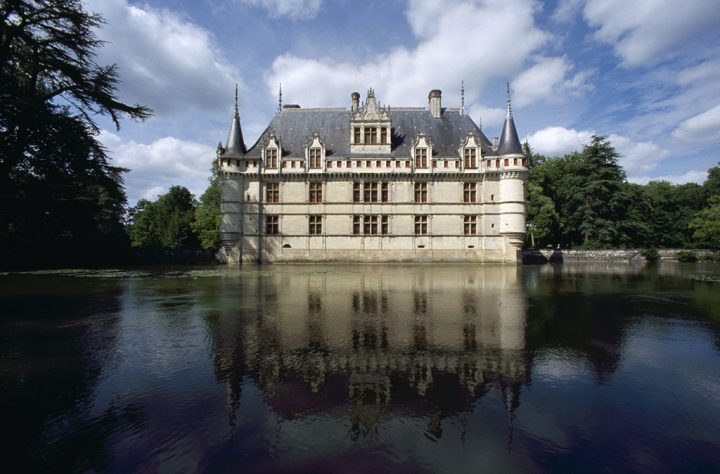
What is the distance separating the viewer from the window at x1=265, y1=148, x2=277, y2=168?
32094 mm

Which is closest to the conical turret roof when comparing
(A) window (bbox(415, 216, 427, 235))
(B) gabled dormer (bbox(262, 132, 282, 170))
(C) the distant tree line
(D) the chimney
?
(B) gabled dormer (bbox(262, 132, 282, 170))

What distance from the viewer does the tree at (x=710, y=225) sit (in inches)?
1671

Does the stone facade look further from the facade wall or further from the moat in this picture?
the moat

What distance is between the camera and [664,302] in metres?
12.0

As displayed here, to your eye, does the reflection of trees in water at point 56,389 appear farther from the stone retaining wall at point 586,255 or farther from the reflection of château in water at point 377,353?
the stone retaining wall at point 586,255


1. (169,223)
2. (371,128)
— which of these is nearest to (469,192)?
(371,128)

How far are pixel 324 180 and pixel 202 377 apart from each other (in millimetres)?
28015

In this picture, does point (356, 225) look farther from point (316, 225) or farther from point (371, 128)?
point (371, 128)

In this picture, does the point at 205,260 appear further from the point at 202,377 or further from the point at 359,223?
the point at 202,377

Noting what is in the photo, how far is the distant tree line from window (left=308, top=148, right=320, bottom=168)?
2227 cm

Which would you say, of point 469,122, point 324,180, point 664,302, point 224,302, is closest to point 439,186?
point 469,122

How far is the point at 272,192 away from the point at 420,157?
1363cm

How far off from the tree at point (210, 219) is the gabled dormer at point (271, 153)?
→ 10464mm

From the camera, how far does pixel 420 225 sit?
32.4m
